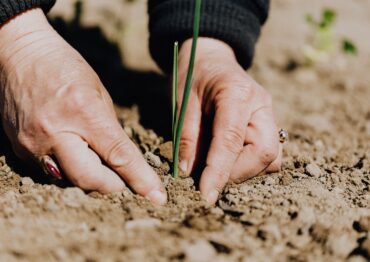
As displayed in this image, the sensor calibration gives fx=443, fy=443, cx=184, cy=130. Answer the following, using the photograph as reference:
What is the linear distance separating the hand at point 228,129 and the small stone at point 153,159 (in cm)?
7

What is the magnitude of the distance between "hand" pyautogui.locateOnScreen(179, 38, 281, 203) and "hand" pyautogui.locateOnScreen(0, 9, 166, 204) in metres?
0.19

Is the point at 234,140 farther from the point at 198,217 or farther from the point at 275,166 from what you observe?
the point at 198,217

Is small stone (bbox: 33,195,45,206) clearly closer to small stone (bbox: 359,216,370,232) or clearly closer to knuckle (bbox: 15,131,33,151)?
knuckle (bbox: 15,131,33,151)

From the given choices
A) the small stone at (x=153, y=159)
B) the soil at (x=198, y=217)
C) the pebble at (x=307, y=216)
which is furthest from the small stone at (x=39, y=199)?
the pebble at (x=307, y=216)

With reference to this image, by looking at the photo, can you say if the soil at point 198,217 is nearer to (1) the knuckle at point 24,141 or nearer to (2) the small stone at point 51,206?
(2) the small stone at point 51,206

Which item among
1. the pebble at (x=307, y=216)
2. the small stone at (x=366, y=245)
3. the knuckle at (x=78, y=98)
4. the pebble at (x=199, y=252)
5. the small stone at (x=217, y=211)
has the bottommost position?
the small stone at (x=217, y=211)

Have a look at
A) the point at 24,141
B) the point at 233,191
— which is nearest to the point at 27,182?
the point at 24,141

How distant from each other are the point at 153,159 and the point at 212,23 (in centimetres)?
65

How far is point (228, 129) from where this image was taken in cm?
133

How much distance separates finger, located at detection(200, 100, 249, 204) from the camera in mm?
1256

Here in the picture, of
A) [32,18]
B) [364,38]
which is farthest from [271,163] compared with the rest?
[364,38]

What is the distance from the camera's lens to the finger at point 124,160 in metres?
1.19

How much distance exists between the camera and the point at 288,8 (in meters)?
3.77

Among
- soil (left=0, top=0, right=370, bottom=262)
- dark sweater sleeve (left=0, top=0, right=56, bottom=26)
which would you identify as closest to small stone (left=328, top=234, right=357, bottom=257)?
soil (left=0, top=0, right=370, bottom=262)
